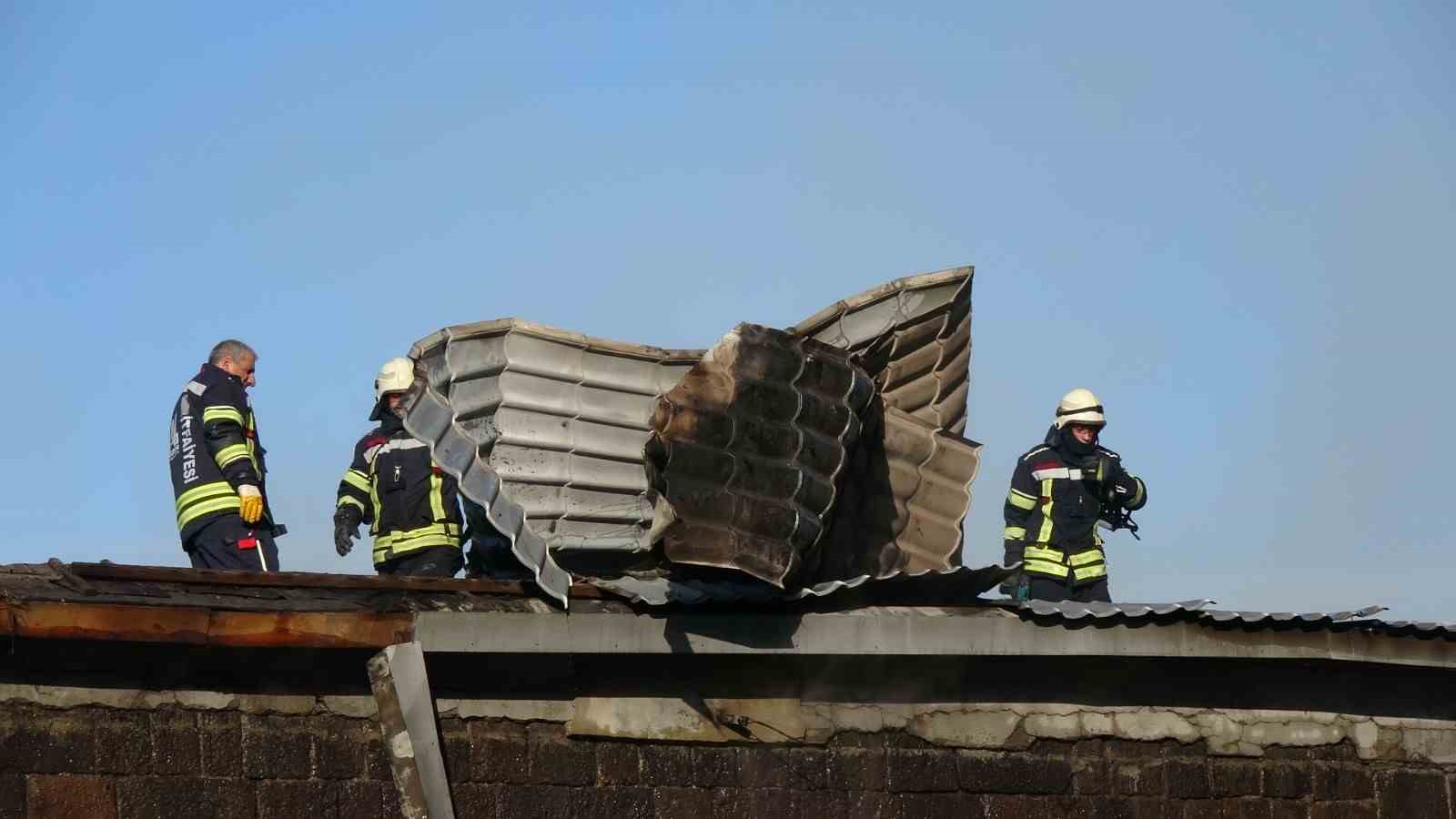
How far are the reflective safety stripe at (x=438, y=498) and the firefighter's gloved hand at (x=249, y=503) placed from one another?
0.88 metres

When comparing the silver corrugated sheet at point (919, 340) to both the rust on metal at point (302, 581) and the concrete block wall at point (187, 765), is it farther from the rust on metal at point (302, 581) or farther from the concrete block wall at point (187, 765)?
the concrete block wall at point (187, 765)

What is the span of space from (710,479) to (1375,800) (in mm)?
3694

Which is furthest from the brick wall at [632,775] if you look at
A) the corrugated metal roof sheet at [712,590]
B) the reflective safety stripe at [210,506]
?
the reflective safety stripe at [210,506]

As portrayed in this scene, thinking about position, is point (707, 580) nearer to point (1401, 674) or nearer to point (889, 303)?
point (889, 303)

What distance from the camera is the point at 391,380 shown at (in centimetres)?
1068

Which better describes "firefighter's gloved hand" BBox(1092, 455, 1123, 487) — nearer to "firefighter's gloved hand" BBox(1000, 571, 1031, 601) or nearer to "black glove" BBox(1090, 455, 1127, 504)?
"black glove" BBox(1090, 455, 1127, 504)

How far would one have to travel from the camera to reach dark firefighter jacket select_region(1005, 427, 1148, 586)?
11.6 m

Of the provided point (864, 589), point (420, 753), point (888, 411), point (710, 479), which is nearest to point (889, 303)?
point (888, 411)

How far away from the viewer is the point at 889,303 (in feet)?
30.6

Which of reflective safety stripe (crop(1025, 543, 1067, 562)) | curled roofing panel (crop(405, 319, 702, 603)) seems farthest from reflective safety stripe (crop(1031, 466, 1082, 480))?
curled roofing panel (crop(405, 319, 702, 603))

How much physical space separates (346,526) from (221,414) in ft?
2.85

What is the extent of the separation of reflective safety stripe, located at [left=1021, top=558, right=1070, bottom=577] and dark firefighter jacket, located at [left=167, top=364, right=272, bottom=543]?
434 centimetres

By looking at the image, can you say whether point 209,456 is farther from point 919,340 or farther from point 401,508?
point 919,340

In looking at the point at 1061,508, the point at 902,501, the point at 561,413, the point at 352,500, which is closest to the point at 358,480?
the point at 352,500
